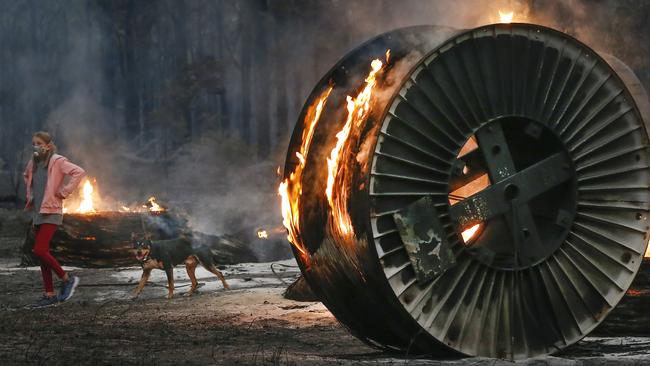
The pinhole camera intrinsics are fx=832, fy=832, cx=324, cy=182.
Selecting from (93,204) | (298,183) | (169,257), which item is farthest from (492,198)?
(93,204)

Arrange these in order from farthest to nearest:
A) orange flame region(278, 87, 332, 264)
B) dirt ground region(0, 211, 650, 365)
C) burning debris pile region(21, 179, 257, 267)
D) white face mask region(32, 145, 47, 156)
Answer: burning debris pile region(21, 179, 257, 267)
white face mask region(32, 145, 47, 156)
orange flame region(278, 87, 332, 264)
dirt ground region(0, 211, 650, 365)

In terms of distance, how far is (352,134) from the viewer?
5.95m

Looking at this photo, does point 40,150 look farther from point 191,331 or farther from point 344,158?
point 344,158

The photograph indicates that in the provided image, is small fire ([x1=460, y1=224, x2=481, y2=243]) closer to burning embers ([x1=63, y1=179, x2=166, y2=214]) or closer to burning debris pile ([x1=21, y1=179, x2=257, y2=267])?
burning debris pile ([x1=21, y1=179, x2=257, y2=267])

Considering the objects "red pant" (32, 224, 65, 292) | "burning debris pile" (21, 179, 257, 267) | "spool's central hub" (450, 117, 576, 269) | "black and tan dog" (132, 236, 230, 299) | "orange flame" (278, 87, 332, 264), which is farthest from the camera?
"burning debris pile" (21, 179, 257, 267)

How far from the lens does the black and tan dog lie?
1205 centimetres

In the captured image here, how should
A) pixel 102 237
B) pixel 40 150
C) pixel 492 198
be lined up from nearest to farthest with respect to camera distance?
pixel 492 198 < pixel 40 150 < pixel 102 237

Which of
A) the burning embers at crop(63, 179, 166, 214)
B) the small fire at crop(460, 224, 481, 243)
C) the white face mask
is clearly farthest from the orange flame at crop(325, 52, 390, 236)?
the burning embers at crop(63, 179, 166, 214)

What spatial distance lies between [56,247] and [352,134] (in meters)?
11.9

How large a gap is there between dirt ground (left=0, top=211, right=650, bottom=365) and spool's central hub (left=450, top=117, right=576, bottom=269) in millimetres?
778

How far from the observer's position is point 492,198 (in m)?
5.80

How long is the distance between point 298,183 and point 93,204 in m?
16.3

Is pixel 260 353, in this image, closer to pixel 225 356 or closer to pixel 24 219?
pixel 225 356

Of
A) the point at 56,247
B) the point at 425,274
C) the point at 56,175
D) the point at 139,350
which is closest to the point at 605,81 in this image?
the point at 425,274
